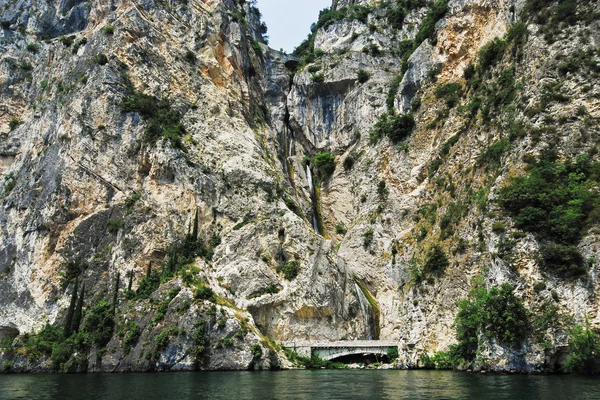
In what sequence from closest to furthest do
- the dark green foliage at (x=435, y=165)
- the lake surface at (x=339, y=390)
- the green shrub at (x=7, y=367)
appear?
the lake surface at (x=339, y=390) < the green shrub at (x=7, y=367) < the dark green foliage at (x=435, y=165)

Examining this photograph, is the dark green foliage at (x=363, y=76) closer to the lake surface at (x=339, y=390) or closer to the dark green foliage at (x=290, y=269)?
the dark green foliage at (x=290, y=269)

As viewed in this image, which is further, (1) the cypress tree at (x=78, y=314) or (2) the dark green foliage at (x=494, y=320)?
(1) the cypress tree at (x=78, y=314)

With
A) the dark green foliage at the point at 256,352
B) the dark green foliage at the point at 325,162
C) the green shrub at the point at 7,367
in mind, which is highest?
the dark green foliage at the point at 325,162

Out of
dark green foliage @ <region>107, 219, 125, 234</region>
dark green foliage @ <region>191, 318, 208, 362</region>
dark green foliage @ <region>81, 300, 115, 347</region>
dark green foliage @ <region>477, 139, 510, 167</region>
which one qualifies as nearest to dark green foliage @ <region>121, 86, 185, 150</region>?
dark green foliage @ <region>107, 219, 125, 234</region>

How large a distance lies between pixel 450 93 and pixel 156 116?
39.8m

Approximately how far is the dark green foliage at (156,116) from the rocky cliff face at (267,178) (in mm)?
268

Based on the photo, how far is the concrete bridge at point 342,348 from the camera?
48.7 meters

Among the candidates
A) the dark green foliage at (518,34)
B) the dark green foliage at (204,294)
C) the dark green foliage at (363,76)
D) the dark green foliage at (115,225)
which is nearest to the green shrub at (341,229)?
the dark green foliage at (363,76)

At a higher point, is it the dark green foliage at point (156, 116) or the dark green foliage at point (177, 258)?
the dark green foliage at point (156, 116)

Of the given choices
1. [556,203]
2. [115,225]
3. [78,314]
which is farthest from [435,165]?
[78,314]

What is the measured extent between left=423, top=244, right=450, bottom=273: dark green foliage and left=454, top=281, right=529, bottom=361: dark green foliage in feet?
26.7

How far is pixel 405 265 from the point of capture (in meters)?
56.0

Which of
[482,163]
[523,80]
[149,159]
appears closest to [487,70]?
[523,80]

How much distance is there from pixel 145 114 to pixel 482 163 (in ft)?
144
